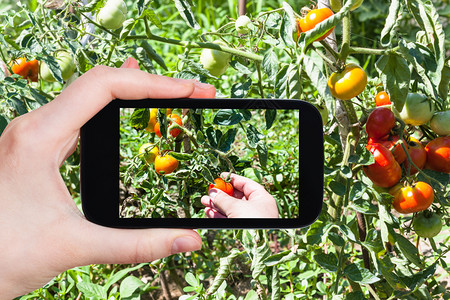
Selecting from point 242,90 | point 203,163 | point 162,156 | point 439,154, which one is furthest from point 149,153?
point 439,154

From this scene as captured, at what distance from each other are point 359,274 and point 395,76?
0.39 metres

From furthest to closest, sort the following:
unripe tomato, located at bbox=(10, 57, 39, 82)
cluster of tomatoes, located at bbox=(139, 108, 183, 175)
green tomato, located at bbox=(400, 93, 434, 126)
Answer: unripe tomato, located at bbox=(10, 57, 39, 82) → cluster of tomatoes, located at bbox=(139, 108, 183, 175) → green tomato, located at bbox=(400, 93, 434, 126)

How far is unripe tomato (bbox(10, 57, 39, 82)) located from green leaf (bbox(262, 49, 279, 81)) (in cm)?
74

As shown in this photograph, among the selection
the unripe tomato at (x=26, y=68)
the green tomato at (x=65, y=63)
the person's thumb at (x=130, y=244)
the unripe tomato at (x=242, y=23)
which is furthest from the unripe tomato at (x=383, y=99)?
the unripe tomato at (x=26, y=68)

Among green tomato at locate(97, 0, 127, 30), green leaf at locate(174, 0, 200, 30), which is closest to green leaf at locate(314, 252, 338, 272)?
green leaf at locate(174, 0, 200, 30)

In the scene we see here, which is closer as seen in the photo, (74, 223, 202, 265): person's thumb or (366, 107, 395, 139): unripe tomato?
(74, 223, 202, 265): person's thumb

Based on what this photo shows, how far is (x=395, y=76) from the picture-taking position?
945mm

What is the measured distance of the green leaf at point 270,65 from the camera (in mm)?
1014

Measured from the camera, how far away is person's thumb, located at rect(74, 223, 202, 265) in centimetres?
86

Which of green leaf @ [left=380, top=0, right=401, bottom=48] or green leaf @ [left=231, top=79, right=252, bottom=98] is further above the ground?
green leaf @ [left=380, top=0, right=401, bottom=48]

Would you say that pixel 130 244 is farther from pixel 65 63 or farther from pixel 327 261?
pixel 65 63

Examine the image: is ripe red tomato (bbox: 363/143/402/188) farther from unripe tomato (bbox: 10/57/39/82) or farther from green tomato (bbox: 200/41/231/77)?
unripe tomato (bbox: 10/57/39/82)

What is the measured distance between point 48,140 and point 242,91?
0.44 metres

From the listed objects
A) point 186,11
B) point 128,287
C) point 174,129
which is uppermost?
point 186,11
